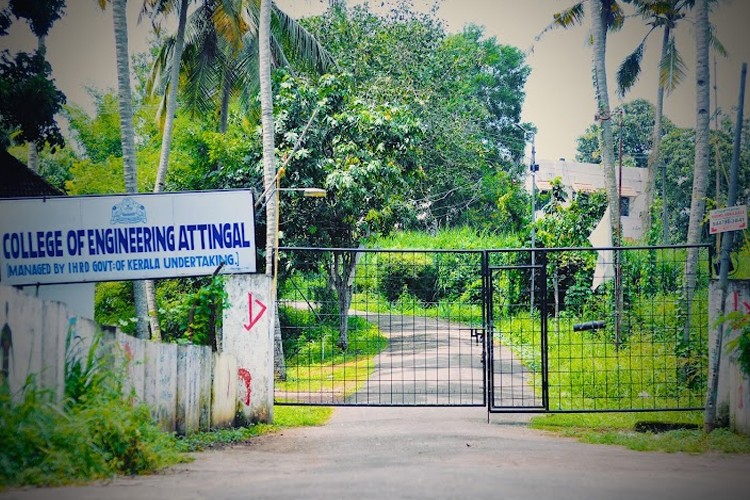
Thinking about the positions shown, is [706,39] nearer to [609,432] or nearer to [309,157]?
[609,432]

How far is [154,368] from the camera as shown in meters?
9.45

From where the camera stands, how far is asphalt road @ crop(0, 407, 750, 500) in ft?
22.7

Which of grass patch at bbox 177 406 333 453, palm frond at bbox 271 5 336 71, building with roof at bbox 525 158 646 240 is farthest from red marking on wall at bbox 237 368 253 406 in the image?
building with roof at bbox 525 158 646 240

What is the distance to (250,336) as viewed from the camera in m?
11.9

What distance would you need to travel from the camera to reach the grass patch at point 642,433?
1008 centimetres

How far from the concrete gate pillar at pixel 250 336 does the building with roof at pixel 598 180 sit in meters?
39.4

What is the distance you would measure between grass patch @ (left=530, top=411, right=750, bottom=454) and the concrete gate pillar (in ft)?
12.8

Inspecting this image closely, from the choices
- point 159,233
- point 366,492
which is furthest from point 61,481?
point 159,233

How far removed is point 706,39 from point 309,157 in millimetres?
9856

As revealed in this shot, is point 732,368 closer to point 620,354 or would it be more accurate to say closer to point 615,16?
point 620,354

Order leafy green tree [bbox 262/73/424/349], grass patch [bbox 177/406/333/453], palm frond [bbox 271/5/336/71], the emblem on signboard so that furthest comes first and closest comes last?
1. palm frond [bbox 271/5/336/71]
2. leafy green tree [bbox 262/73/424/349]
3. the emblem on signboard
4. grass patch [bbox 177/406/333/453]

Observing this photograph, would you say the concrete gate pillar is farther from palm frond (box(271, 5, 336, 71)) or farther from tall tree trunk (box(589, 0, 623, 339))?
palm frond (box(271, 5, 336, 71))

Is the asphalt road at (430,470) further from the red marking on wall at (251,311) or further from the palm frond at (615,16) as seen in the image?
the palm frond at (615,16)

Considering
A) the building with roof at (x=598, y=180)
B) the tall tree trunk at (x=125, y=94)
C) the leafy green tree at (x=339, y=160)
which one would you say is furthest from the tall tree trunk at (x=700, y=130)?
the building with roof at (x=598, y=180)
